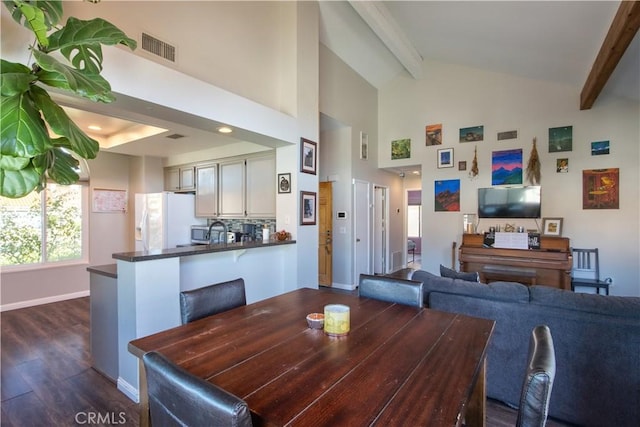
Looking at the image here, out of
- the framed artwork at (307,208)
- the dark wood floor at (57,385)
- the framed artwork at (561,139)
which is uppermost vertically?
the framed artwork at (561,139)

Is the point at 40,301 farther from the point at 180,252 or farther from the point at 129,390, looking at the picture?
the point at 180,252

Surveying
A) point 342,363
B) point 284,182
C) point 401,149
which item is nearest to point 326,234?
point 284,182

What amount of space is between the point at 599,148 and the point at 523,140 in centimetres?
97

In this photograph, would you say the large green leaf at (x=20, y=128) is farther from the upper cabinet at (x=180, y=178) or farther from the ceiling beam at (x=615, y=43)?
the upper cabinet at (x=180, y=178)

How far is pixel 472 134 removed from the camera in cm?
553

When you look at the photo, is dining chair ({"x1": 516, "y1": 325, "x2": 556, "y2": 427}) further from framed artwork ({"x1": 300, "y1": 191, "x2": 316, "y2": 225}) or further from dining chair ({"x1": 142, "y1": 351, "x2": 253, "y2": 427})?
framed artwork ({"x1": 300, "y1": 191, "x2": 316, "y2": 225})

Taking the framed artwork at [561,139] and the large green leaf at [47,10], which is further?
the framed artwork at [561,139]

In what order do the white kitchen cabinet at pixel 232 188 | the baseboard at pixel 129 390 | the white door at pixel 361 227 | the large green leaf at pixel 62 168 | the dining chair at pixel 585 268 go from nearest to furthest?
the large green leaf at pixel 62 168 → the baseboard at pixel 129 390 → the dining chair at pixel 585 268 → the white kitchen cabinet at pixel 232 188 → the white door at pixel 361 227

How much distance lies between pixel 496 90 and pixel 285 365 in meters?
5.86

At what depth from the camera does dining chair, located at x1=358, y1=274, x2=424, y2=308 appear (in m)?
1.89

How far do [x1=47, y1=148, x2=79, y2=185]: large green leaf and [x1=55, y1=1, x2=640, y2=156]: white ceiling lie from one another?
1180 millimetres

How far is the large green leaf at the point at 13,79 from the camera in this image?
3.80ft

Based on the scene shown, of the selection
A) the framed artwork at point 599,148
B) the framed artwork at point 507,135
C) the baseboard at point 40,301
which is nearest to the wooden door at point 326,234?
the framed artwork at point 507,135

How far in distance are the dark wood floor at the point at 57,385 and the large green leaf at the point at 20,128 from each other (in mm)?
1810
